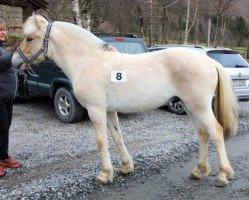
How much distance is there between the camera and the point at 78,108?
741 centimetres

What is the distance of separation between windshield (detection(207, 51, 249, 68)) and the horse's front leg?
5385 millimetres

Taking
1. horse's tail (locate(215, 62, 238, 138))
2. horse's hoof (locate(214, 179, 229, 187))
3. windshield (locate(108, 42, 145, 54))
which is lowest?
horse's hoof (locate(214, 179, 229, 187))

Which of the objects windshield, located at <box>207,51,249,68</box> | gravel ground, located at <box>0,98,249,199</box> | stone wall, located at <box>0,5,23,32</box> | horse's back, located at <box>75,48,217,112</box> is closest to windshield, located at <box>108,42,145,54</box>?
gravel ground, located at <box>0,98,249,199</box>

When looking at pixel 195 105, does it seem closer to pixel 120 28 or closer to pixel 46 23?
pixel 46 23

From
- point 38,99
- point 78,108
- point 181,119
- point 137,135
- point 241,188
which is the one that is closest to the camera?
point 241,188

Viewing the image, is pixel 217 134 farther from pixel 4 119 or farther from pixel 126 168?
pixel 4 119

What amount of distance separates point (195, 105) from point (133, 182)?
50.6 inches

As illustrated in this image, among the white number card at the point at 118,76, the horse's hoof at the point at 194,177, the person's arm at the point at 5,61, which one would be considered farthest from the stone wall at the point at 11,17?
the horse's hoof at the point at 194,177

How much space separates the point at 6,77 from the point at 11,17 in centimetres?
2065

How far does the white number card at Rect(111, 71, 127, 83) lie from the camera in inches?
164

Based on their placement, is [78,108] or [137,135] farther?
[78,108]

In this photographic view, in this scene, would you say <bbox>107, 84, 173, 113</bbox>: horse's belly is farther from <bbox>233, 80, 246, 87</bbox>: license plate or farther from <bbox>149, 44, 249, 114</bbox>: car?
<bbox>233, 80, 246, 87</bbox>: license plate

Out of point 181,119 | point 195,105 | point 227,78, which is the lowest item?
point 181,119

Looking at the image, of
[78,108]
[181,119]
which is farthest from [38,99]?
[181,119]
